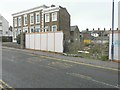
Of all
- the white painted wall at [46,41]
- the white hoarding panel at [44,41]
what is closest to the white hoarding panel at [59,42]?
the white painted wall at [46,41]

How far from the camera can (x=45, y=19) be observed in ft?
118

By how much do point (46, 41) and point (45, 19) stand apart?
16893mm

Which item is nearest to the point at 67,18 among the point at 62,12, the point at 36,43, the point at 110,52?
the point at 62,12

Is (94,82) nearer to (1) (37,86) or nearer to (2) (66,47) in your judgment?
(1) (37,86)

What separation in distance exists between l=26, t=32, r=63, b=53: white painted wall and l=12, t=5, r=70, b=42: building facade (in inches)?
437

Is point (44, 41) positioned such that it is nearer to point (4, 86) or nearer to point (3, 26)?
point (4, 86)

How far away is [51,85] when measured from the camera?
6535mm

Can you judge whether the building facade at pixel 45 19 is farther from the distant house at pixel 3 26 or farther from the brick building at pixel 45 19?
the distant house at pixel 3 26

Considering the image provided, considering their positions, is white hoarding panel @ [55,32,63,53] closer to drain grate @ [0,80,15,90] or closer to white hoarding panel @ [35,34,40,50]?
white hoarding panel @ [35,34,40,50]

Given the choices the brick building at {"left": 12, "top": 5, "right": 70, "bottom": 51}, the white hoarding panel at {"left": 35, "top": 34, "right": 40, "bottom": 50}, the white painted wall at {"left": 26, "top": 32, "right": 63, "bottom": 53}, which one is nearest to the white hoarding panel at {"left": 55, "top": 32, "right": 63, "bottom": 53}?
the white painted wall at {"left": 26, "top": 32, "right": 63, "bottom": 53}

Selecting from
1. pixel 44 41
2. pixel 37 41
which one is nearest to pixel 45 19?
pixel 37 41

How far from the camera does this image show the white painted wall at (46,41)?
18.4m

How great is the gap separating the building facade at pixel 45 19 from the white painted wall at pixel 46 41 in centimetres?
1111

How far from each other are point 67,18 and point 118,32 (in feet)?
83.6
